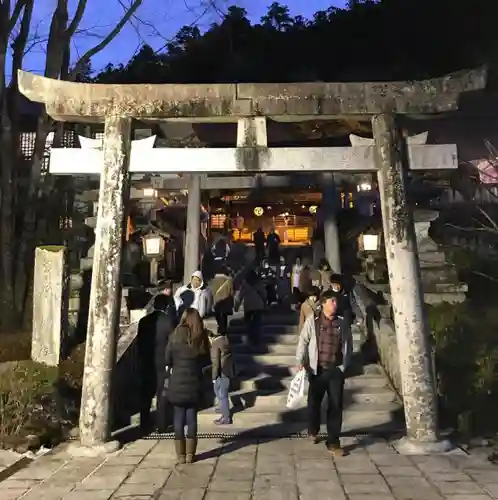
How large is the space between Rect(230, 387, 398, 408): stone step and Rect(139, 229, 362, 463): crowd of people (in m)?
0.44

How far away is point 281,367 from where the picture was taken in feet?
35.9

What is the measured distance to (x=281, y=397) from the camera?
31.6 feet

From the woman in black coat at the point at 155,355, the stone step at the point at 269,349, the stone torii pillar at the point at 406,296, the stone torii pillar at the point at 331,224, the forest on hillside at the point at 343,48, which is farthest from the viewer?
the forest on hillside at the point at 343,48

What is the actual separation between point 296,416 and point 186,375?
315 cm

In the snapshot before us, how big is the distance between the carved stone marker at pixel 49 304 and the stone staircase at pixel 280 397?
10.5ft

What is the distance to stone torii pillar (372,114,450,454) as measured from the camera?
7.46 m

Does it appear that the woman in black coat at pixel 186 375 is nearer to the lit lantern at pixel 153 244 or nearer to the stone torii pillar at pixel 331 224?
the stone torii pillar at pixel 331 224

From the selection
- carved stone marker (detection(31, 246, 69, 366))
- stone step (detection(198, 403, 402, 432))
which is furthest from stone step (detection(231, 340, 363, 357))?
carved stone marker (detection(31, 246, 69, 366))

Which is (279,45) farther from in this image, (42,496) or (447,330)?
(42,496)

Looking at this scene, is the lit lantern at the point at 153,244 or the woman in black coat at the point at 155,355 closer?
the woman in black coat at the point at 155,355

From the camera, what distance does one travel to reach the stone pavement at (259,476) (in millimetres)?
5844

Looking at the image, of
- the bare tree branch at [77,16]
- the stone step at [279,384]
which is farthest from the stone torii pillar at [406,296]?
the bare tree branch at [77,16]

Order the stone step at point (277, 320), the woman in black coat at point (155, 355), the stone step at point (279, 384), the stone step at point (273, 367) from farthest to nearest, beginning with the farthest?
the stone step at point (277, 320) → the stone step at point (273, 367) → the stone step at point (279, 384) → the woman in black coat at point (155, 355)

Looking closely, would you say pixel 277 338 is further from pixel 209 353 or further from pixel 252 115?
pixel 252 115
